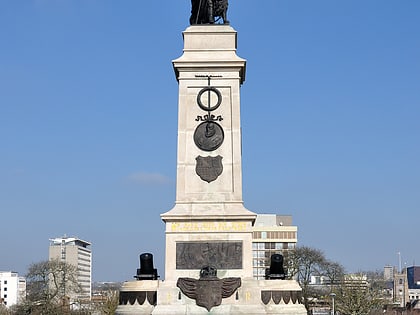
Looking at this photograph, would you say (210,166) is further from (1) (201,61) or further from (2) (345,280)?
(2) (345,280)

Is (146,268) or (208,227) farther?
(146,268)

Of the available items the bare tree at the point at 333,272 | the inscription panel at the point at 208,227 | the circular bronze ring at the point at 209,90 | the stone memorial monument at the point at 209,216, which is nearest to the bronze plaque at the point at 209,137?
the stone memorial monument at the point at 209,216

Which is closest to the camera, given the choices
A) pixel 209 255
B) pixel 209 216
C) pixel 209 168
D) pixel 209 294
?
pixel 209 294

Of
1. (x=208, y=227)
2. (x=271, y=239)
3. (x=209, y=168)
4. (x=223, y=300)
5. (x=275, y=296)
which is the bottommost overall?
(x=223, y=300)

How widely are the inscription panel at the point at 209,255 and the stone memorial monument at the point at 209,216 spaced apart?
39mm

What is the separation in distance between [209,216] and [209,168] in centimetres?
211

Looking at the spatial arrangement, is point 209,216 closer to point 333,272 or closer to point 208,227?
point 208,227

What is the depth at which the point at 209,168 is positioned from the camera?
32562 millimetres

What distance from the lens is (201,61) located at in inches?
1305

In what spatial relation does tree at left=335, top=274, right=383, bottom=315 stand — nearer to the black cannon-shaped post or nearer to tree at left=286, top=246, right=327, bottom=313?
tree at left=286, top=246, right=327, bottom=313

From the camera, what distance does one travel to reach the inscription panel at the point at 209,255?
31297 mm

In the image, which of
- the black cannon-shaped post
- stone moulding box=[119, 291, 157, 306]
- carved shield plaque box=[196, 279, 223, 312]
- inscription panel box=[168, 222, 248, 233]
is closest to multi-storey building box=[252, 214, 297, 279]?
the black cannon-shaped post

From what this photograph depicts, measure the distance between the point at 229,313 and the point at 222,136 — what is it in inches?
288

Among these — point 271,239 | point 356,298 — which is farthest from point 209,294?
point 271,239
